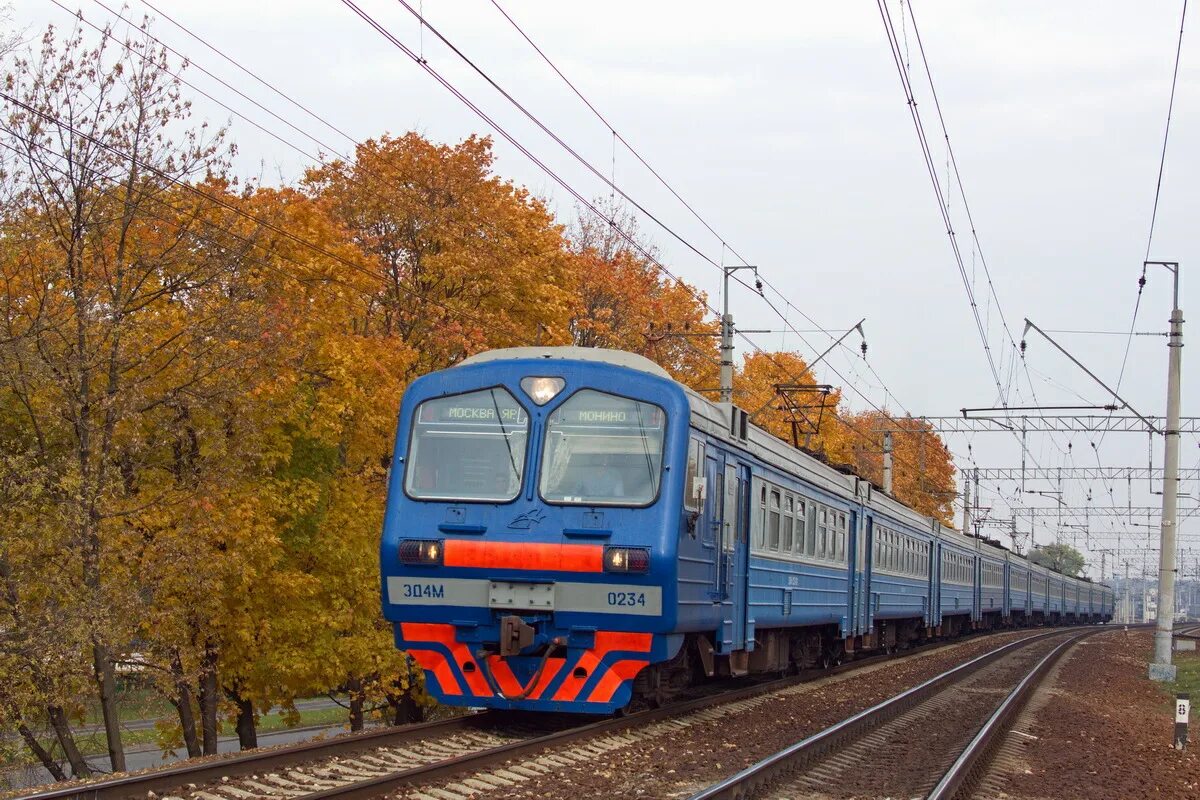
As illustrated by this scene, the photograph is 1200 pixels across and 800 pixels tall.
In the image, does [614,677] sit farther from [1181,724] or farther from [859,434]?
[859,434]

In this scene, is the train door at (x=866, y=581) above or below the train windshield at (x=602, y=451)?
below

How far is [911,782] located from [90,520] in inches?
472

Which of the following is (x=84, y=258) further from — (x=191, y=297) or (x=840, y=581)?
(x=840, y=581)

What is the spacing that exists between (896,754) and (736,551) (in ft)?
10.8

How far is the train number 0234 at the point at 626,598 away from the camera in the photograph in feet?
41.2

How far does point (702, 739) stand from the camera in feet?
43.3

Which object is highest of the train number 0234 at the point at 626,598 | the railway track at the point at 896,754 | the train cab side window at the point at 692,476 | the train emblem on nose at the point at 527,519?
the train cab side window at the point at 692,476

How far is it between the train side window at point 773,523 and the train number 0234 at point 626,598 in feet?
16.8

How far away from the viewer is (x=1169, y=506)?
2759 cm

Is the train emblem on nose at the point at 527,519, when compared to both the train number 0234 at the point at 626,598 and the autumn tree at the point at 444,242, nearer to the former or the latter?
the train number 0234 at the point at 626,598

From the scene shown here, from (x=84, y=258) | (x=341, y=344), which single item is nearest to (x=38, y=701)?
Answer: (x=84, y=258)

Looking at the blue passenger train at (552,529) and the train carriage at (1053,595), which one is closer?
the blue passenger train at (552,529)

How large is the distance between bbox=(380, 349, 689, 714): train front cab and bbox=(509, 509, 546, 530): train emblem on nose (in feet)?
0.04

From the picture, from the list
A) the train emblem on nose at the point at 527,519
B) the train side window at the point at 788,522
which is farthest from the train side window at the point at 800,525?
the train emblem on nose at the point at 527,519
